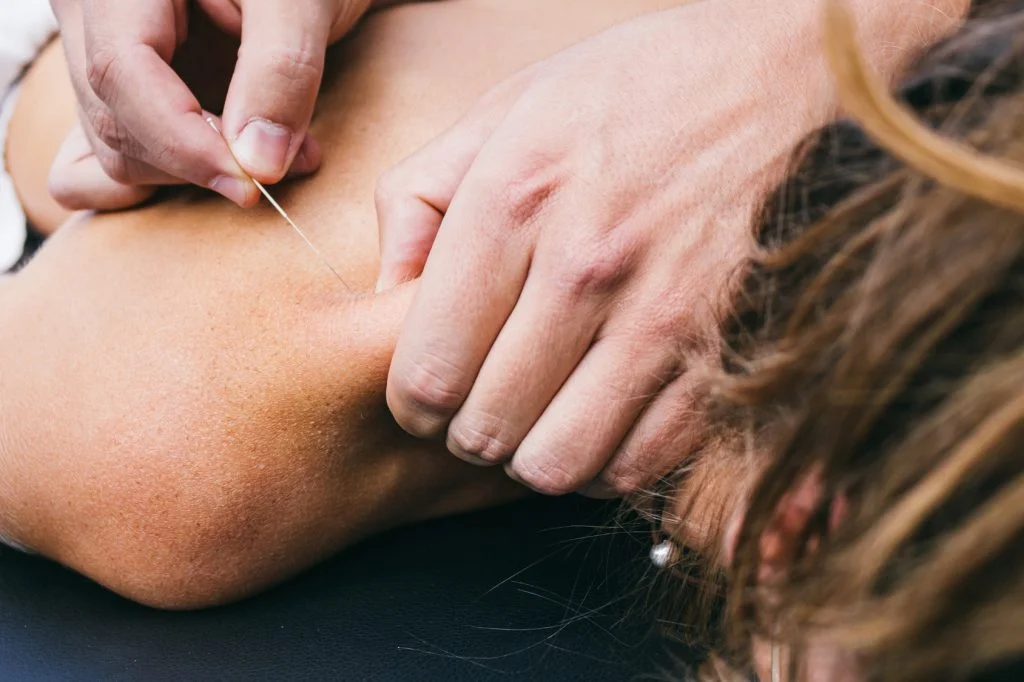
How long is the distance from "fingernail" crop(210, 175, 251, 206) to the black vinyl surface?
1.16ft

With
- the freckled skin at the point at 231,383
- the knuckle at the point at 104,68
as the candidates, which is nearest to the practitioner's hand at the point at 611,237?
the freckled skin at the point at 231,383

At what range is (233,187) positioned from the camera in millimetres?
785

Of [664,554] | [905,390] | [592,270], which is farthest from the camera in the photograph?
[664,554]

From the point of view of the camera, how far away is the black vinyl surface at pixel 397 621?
736 millimetres

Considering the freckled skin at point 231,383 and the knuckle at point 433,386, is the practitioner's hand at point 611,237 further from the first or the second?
the freckled skin at point 231,383

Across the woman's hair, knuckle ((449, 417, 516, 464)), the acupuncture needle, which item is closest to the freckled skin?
the acupuncture needle

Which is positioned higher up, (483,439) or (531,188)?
(531,188)

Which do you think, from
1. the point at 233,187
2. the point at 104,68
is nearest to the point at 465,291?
the point at 233,187

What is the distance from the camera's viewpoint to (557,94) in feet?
2.04

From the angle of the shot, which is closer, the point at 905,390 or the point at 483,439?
the point at 905,390

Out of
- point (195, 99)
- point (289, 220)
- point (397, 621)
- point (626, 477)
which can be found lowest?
point (397, 621)

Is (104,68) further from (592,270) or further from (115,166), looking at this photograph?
(592,270)

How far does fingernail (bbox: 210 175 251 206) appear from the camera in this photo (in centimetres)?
78

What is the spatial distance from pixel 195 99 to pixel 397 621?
A: 20.1 inches
